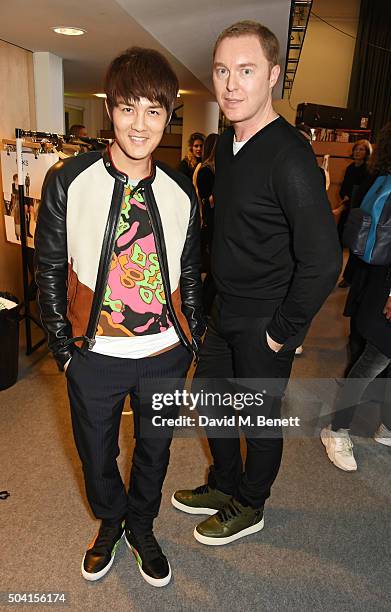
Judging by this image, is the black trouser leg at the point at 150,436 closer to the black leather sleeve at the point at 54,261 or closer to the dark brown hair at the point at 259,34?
the black leather sleeve at the point at 54,261

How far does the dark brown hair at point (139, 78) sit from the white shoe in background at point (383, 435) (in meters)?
1.96

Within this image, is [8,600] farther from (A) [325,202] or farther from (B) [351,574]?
(A) [325,202]

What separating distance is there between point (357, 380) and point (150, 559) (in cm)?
120

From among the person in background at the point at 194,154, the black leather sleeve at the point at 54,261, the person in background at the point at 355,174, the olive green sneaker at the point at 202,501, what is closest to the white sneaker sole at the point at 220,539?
the olive green sneaker at the point at 202,501

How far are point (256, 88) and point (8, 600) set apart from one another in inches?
64.9

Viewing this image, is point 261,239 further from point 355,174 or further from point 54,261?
point 355,174

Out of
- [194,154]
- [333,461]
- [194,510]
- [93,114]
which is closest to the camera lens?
[194,510]

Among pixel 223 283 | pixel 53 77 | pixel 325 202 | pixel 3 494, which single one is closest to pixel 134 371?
pixel 223 283

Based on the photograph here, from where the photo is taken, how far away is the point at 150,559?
1.53 m

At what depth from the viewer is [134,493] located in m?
1.51

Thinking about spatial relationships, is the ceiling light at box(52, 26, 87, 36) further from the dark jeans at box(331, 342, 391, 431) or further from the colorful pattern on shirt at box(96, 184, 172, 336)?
the dark jeans at box(331, 342, 391, 431)

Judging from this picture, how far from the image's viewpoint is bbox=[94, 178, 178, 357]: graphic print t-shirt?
49.3 inches

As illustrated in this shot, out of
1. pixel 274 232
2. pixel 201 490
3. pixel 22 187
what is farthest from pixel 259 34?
pixel 22 187

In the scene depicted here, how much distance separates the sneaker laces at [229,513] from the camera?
1.69 meters
